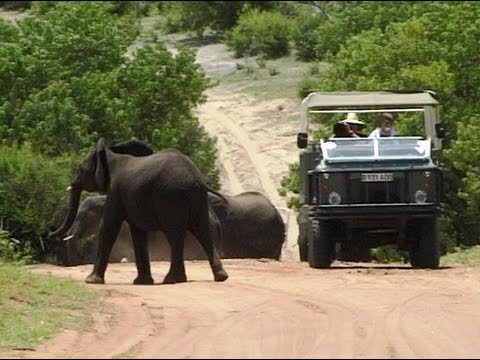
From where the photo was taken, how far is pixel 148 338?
43.0 ft

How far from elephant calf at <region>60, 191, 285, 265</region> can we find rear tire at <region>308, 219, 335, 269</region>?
5.27m

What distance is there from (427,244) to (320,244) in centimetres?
159

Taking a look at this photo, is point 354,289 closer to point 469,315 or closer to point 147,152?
point 469,315

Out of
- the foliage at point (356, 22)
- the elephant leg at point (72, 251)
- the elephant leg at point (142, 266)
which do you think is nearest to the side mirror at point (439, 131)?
the elephant leg at point (142, 266)

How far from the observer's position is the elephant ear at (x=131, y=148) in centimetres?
2131

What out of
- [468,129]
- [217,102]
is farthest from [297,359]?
[217,102]

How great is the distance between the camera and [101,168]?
20.9m

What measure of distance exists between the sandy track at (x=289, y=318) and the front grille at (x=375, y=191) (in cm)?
115

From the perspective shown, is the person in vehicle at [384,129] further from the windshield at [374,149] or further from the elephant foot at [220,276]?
the elephant foot at [220,276]

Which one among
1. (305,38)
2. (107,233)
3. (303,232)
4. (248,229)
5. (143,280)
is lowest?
(305,38)

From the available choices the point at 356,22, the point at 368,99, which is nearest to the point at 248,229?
the point at 368,99

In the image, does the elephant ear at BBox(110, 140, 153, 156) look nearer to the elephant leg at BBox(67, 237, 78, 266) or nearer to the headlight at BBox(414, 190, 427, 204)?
the headlight at BBox(414, 190, 427, 204)

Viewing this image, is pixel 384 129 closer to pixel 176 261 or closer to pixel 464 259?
pixel 464 259

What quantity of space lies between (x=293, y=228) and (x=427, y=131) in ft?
54.2
